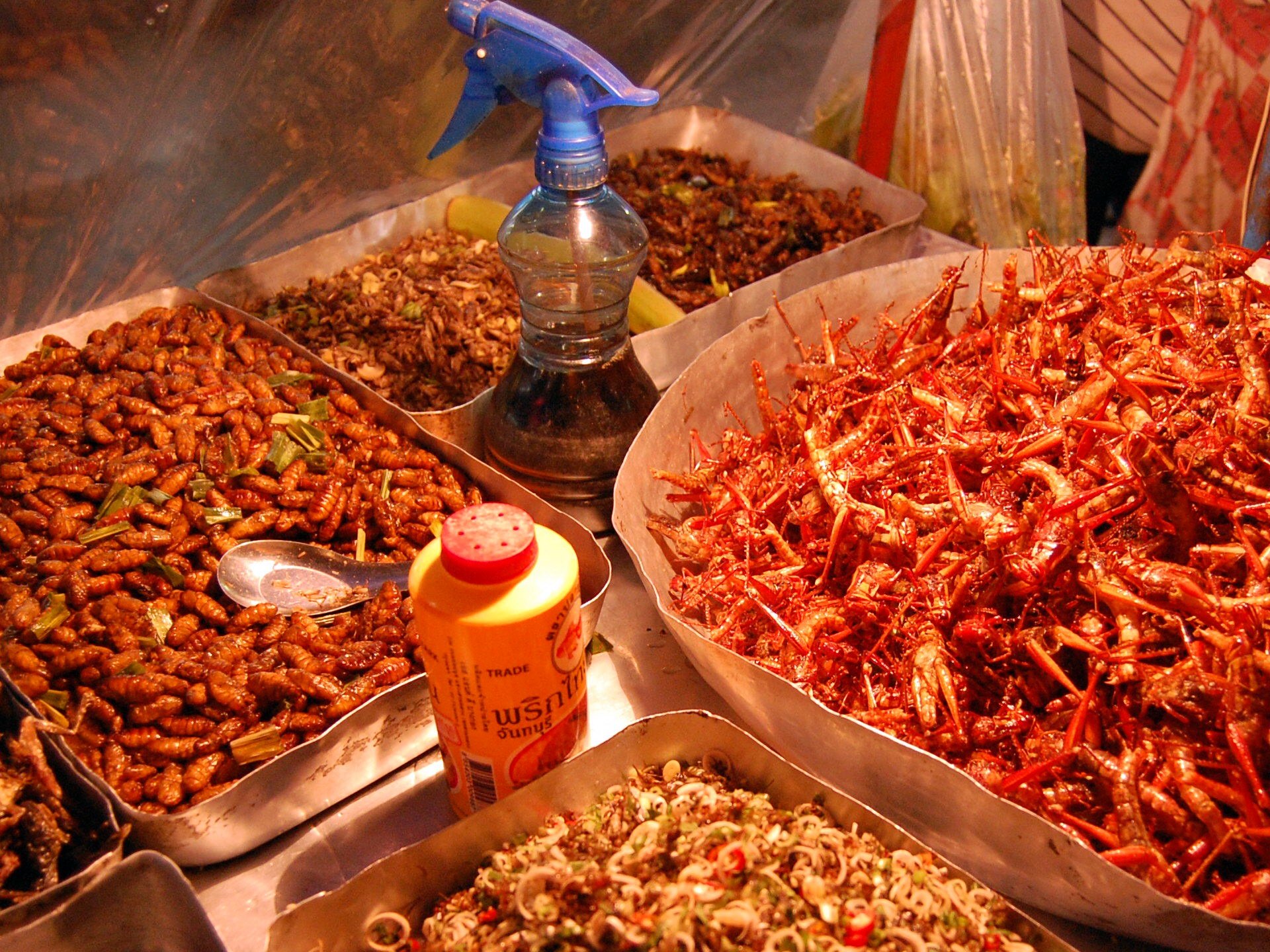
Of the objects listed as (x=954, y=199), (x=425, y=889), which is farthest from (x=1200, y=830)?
(x=954, y=199)

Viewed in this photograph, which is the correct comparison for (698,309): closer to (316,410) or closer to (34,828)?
(316,410)

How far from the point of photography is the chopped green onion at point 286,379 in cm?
228

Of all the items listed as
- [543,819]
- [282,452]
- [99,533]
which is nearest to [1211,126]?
[282,452]

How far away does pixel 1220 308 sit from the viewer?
2123mm

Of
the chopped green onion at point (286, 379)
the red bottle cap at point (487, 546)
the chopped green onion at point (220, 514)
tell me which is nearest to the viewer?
the red bottle cap at point (487, 546)

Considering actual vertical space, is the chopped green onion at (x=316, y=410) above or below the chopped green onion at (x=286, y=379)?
below

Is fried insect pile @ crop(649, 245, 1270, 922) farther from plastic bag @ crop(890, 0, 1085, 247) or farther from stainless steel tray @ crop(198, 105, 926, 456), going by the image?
plastic bag @ crop(890, 0, 1085, 247)

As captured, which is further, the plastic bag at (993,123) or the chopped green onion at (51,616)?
the plastic bag at (993,123)

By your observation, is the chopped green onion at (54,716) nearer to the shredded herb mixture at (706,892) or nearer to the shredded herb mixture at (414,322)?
the shredded herb mixture at (706,892)

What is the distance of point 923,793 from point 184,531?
150 centimetres

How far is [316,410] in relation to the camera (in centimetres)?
221

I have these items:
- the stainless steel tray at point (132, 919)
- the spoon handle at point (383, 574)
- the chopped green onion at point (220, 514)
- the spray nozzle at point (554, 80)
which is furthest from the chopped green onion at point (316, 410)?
the stainless steel tray at point (132, 919)

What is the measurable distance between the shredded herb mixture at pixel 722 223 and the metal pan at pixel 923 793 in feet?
3.60

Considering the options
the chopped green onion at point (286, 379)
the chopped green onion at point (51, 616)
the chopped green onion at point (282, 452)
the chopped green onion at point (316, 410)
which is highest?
the chopped green onion at point (286, 379)
